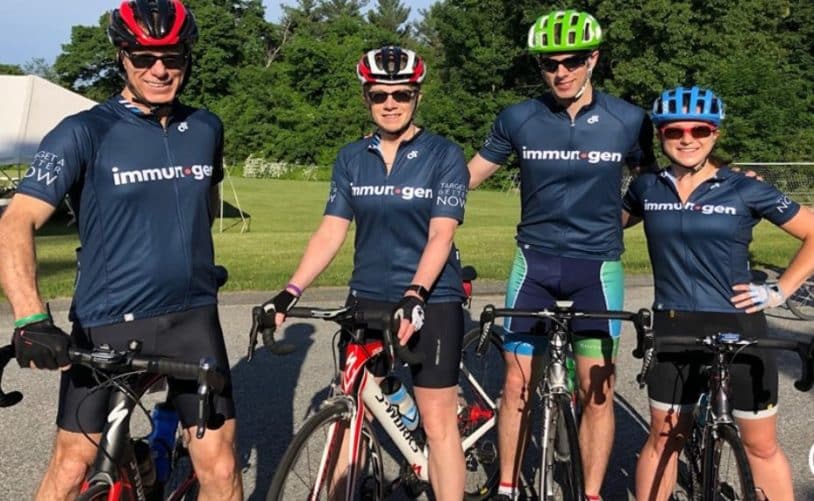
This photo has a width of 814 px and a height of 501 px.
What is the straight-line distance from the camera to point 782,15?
53.1 metres

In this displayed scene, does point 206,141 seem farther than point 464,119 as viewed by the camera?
No

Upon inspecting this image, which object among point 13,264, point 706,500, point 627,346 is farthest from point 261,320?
point 627,346

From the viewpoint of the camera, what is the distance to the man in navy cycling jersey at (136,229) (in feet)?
8.76

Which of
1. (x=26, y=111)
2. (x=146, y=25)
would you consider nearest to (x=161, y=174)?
(x=146, y=25)

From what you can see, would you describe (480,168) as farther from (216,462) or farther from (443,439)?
(216,462)

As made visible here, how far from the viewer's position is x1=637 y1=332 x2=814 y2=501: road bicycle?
3055 millimetres

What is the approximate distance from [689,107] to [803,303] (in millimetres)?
7274

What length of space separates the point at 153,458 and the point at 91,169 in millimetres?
1165

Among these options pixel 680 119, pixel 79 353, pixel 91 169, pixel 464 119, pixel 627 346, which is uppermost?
pixel 464 119

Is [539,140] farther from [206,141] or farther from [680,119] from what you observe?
[206,141]

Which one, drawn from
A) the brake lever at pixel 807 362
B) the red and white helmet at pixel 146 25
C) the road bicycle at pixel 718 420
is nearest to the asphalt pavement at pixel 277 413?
the road bicycle at pixel 718 420

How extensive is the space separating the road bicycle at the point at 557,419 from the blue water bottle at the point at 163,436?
132cm

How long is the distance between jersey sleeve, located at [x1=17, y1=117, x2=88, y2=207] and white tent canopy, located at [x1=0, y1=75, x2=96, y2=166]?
21151mm

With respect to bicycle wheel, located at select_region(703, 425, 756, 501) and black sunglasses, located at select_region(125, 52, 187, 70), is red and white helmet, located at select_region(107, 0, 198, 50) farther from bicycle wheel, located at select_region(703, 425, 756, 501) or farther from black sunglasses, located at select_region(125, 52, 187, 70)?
bicycle wheel, located at select_region(703, 425, 756, 501)
